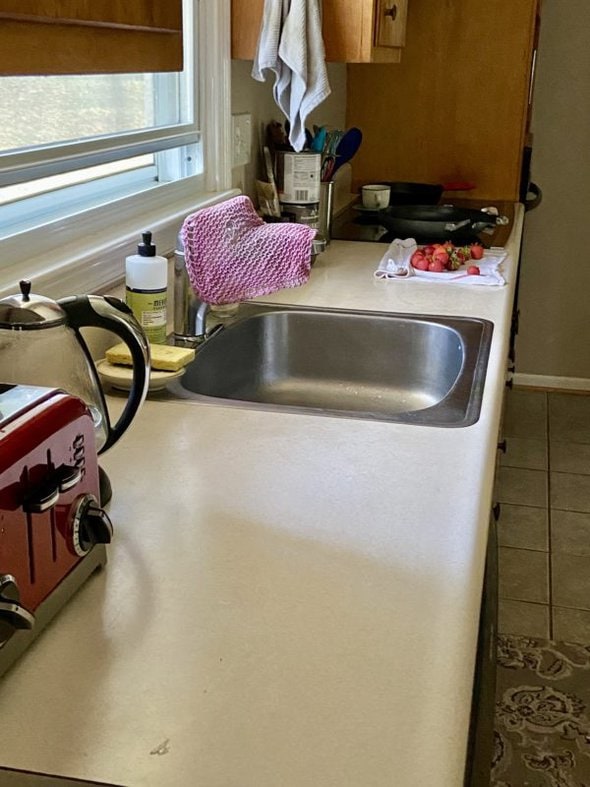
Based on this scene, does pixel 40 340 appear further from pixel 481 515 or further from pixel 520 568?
pixel 520 568

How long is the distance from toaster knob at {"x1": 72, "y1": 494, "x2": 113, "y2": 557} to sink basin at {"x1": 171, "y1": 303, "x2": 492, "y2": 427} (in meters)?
0.79

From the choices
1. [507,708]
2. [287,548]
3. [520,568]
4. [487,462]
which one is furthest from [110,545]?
[520,568]

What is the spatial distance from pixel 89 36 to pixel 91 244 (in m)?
Result: 0.37

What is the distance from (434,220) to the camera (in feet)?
7.86

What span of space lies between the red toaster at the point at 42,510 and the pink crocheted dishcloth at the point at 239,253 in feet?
2.80

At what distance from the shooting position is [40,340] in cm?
91

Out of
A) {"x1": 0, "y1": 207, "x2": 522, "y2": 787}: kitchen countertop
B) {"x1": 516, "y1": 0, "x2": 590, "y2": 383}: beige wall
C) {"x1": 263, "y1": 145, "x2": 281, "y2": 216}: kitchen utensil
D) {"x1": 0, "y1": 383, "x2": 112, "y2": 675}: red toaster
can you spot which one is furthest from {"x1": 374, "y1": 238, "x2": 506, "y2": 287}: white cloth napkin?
{"x1": 516, "y1": 0, "x2": 590, "y2": 383}: beige wall

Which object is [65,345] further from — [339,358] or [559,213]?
[559,213]

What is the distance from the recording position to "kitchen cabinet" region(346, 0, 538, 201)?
3.00m

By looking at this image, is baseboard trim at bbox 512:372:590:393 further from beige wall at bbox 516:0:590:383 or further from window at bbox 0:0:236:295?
window at bbox 0:0:236:295

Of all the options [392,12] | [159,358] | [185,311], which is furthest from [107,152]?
[392,12]

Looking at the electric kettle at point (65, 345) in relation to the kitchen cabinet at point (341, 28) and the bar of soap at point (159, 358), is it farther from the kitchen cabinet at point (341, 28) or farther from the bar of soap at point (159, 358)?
the kitchen cabinet at point (341, 28)

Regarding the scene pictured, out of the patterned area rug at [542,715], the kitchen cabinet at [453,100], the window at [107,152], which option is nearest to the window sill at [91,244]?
the window at [107,152]

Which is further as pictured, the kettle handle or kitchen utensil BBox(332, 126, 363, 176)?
kitchen utensil BBox(332, 126, 363, 176)
